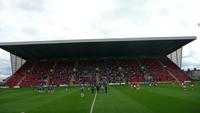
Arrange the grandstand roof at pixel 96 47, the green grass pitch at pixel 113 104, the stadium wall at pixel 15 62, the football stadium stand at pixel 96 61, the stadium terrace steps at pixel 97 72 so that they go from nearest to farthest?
the green grass pitch at pixel 113 104 < the grandstand roof at pixel 96 47 < the football stadium stand at pixel 96 61 < the stadium terrace steps at pixel 97 72 < the stadium wall at pixel 15 62

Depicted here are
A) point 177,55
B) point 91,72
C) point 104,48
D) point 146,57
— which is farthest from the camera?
point 177,55

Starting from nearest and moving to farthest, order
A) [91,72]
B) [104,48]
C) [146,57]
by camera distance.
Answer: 1. [104,48]
2. [91,72]
3. [146,57]

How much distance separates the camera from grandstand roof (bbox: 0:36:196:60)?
232 ft

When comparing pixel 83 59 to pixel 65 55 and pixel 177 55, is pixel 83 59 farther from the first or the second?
pixel 177 55

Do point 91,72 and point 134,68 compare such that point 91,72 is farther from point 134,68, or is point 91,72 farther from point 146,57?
point 146,57

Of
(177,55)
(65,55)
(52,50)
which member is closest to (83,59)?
(65,55)

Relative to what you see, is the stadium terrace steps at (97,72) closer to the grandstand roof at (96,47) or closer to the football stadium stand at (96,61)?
the football stadium stand at (96,61)

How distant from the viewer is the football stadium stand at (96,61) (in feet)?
239

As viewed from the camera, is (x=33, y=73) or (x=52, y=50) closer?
(x=52, y=50)

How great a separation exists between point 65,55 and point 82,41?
61.1ft

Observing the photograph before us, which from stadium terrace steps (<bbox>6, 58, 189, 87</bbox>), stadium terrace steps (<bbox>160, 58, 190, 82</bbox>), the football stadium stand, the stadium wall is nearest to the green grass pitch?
the football stadium stand

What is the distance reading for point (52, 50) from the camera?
262ft

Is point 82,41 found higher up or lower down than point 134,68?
higher up

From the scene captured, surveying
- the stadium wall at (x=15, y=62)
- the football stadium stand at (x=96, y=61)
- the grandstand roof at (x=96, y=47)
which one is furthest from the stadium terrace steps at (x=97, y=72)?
the stadium wall at (x=15, y=62)
